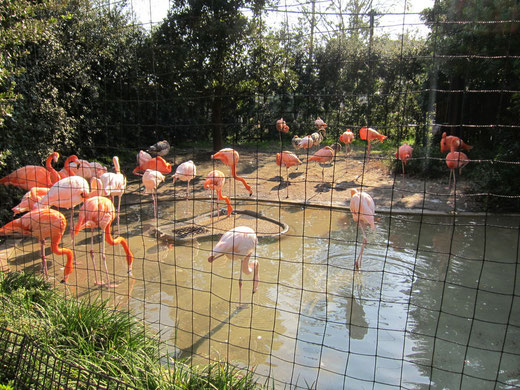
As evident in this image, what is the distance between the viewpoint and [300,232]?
5.12 m

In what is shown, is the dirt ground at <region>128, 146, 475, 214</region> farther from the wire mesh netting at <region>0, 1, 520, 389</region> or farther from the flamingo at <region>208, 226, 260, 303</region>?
the flamingo at <region>208, 226, 260, 303</region>

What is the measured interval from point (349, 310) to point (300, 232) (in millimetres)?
1817

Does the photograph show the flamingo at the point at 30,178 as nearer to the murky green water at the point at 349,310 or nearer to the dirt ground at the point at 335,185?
the murky green water at the point at 349,310

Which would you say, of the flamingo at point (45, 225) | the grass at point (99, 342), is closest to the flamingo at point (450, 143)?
the grass at point (99, 342)

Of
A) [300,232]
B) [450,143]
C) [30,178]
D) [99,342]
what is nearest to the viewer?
[99,342]

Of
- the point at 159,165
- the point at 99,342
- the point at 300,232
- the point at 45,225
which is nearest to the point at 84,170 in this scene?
the point at 159,165

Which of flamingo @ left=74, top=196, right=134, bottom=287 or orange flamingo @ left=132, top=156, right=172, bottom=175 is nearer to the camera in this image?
flamingo @ left=74, top=196, right=134, bottom=287

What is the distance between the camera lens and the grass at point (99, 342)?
2.11m

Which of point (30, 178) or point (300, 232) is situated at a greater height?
point (30, 178)

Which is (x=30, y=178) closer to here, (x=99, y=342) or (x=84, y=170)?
(x=84, y=170)

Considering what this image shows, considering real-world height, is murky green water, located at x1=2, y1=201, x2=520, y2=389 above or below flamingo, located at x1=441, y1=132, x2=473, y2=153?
below

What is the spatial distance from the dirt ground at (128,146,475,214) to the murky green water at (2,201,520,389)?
873mm

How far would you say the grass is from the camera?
2.11 m

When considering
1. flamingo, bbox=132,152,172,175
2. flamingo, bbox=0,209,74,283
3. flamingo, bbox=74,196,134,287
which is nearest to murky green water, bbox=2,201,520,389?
flamingo, bbox=74,196,134,287
